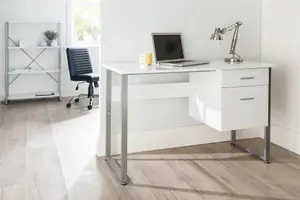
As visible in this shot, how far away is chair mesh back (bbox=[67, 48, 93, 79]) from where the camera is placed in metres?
5.62

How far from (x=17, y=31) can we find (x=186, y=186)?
4.39 m

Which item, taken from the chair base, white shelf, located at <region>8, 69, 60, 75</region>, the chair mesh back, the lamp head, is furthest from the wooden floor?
white shelf, located at <region>8, 69, 60, 75</region>

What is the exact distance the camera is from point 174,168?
306cm

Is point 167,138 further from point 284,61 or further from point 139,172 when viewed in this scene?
point 284,61

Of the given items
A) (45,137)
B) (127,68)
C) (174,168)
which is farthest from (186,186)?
(45,137)

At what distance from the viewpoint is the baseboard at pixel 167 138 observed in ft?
11.1

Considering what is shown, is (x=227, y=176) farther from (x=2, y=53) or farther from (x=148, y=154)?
(x=2, y=53)

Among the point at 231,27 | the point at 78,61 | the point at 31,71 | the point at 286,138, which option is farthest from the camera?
the point at 31,71

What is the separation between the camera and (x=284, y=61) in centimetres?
351

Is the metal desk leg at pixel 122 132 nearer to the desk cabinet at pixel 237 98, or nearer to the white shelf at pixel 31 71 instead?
the desk cabinet at pixel 237 98

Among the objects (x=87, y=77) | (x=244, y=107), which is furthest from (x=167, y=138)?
(x=87, y=77)

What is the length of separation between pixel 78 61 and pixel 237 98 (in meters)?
3.33

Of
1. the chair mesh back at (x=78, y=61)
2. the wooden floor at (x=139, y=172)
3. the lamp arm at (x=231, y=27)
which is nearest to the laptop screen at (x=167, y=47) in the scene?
the lamp arm at (x=231, y=27)

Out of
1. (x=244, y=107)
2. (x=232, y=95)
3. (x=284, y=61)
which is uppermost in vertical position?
(x=284, y=61)
